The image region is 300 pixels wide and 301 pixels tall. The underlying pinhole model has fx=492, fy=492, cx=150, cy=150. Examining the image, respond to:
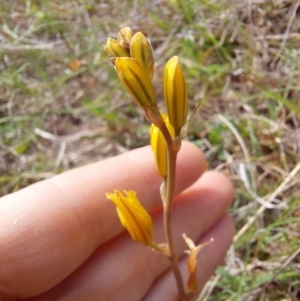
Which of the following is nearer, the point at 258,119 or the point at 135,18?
the point at 258,119

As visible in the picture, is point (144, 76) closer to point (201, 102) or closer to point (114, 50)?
point (114, 50)

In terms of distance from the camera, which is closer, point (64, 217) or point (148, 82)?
point (148, 82)

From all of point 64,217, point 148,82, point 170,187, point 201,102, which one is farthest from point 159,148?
point 201,102

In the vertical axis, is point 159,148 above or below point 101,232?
above

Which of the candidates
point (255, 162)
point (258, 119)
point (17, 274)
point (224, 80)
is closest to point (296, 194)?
point (255, 162)

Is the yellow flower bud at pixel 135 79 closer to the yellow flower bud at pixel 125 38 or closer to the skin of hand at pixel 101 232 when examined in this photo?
the yellow flower bud at pixel 125 38

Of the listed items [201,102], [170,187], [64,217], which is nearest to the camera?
[170,187]

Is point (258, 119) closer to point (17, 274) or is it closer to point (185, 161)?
point (185, 161)
